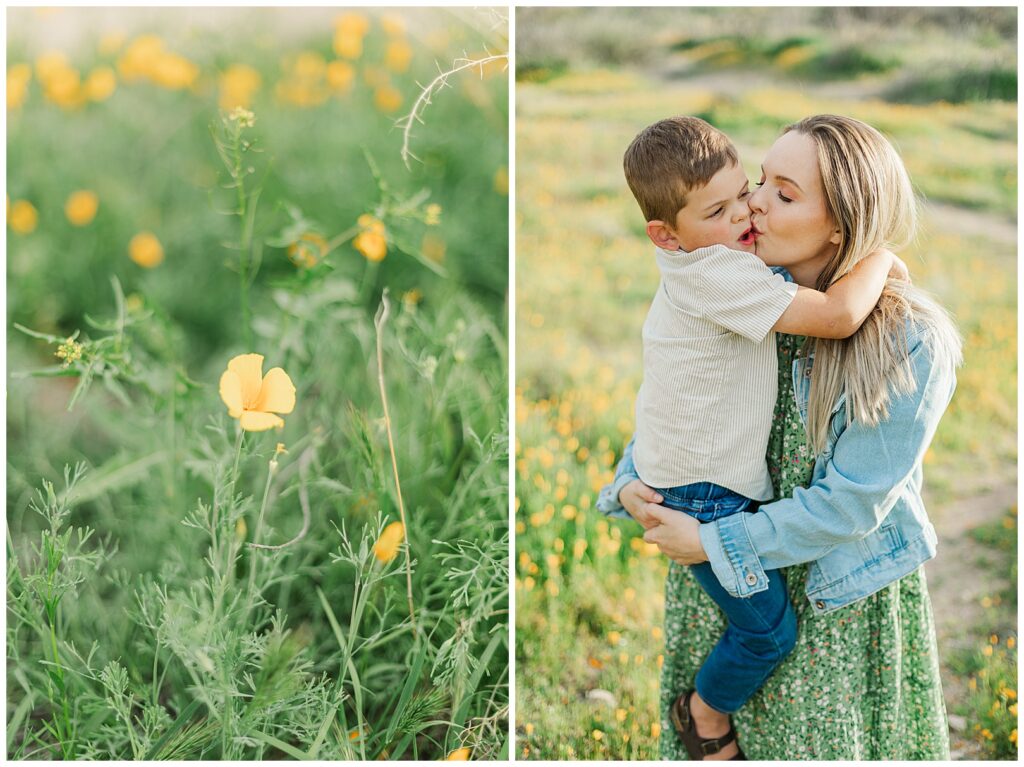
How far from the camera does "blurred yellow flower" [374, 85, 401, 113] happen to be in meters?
Result: 3.12

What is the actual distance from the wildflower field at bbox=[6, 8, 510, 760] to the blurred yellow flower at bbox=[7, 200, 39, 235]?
0.01 metres

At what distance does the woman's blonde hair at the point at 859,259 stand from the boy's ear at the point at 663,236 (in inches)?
9.5

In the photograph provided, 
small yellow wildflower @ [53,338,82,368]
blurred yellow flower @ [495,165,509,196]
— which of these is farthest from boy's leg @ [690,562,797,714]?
blurred yellow flower @ [495,165,509,196]

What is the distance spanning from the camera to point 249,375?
63.3 inches

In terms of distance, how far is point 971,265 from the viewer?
127 inches

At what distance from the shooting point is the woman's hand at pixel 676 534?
158 centimetres

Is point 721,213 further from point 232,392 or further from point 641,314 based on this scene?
point 641,314

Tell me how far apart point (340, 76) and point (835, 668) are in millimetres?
2493

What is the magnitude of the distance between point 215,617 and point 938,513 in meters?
2.04

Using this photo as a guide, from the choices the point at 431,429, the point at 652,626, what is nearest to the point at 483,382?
the point at 431,429

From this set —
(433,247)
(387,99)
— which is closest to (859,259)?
(433,247)

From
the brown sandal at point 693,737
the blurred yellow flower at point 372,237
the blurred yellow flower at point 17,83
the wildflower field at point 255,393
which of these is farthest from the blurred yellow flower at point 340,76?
the brown sandal at point 693,737

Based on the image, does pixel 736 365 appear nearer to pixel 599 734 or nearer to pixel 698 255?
pixel 698 255

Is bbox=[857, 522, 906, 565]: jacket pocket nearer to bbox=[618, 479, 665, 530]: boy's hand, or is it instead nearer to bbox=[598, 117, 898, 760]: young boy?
bbox=[598, 117, 898, 760]: young boy
